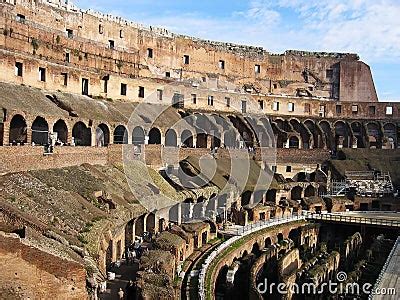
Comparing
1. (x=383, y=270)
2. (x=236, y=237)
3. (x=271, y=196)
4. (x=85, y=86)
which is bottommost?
(x=383, y=270)

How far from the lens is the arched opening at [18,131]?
82.7 feet

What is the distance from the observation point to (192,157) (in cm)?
3594

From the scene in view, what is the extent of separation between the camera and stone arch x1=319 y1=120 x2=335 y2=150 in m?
49.2

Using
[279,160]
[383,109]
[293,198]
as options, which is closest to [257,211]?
[293,198]

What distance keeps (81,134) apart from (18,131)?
228 inches

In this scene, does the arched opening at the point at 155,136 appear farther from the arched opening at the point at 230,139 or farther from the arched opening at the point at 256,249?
the arched opening at the point at 256,249

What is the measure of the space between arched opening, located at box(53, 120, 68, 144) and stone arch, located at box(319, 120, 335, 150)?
29067 millimetres

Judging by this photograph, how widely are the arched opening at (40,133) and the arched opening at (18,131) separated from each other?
1.77 m

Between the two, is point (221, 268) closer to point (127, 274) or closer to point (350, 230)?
point (127, 274)

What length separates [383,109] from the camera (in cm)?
5141

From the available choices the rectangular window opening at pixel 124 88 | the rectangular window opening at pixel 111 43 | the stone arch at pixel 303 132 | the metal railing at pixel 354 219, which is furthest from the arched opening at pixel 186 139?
the stone arch at pixel 303 132

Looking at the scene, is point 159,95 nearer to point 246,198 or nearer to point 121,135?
point 121,135

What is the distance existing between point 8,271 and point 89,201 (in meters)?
9.17

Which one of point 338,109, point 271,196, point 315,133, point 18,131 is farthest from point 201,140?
point 18,131
